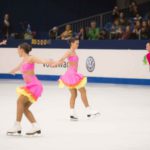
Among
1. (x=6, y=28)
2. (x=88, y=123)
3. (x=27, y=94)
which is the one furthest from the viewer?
(x=6, y=28)

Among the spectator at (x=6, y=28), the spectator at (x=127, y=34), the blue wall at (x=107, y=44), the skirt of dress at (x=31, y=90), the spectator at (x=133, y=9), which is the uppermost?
the spectator at (x=133, y=9)

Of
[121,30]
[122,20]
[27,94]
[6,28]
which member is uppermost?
[122,20]

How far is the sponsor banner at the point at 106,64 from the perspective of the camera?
15.6 meters

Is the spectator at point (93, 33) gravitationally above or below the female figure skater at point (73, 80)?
above

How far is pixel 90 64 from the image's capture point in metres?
16.4

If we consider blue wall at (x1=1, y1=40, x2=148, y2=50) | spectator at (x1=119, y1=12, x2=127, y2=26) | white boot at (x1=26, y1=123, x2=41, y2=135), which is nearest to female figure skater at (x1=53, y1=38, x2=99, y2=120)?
white boot at (x1=26, y1=123, x2=41, y2=135)

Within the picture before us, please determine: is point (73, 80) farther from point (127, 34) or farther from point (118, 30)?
point (118, 30)

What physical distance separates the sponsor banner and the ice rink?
2.49 m

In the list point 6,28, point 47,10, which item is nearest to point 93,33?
point 6,28

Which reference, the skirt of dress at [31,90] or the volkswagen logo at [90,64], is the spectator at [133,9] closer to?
the volkswagen logo at [90,64]

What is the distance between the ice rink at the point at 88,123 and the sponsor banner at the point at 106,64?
2.49 meters

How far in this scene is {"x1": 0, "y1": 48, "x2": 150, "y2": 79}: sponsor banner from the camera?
15562mm

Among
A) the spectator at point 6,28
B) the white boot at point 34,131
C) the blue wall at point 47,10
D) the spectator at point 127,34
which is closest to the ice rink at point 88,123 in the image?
the white boot at point 34,131

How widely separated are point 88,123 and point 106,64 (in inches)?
314
